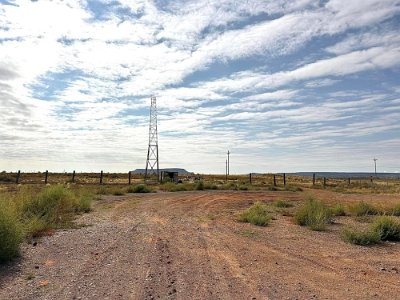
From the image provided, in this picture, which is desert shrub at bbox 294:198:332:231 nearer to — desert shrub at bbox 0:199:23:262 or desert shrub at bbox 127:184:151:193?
desert shrub at bbox 0:199:23:262

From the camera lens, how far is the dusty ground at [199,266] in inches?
296

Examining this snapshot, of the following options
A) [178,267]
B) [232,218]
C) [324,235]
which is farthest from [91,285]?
[232,218]

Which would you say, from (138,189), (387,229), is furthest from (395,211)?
(138,189)

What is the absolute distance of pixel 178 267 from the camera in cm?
927

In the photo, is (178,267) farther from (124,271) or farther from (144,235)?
(144,235)

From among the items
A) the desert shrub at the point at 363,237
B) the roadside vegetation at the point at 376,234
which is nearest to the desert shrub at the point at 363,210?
the roadside vegetation at the point at 376,234

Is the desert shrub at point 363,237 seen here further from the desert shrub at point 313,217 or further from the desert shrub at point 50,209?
the desert shrub at point 50,209

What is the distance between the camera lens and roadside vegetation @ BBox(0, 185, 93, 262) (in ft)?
31.6

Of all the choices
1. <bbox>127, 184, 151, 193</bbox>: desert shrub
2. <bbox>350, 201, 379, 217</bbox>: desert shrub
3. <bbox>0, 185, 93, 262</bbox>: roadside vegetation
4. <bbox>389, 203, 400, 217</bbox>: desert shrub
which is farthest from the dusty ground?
<bbox>127, 184, 151, 193</bbox>: desert shrub

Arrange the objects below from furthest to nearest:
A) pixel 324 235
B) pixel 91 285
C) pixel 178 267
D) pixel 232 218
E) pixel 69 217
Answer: pixel 232 218 < pixel 69 217 < pixel 324 235 < pixel 178 267 < pixel 91 285

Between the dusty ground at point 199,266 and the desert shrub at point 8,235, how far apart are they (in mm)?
331

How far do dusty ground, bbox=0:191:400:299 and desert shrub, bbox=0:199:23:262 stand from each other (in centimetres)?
33

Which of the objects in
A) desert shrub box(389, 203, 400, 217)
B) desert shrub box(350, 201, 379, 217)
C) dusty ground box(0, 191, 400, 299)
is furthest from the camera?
desert shrub box(389, 203, 400, 217)

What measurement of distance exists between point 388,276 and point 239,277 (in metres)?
3.17
